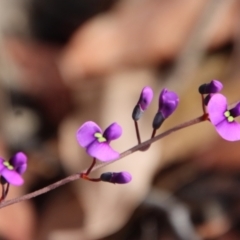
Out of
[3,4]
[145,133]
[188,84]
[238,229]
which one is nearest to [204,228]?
[238,229]

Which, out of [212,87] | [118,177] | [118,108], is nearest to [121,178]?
[118,177]

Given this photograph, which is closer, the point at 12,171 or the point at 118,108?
the point at 12,171

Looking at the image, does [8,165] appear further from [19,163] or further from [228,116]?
[228,116]

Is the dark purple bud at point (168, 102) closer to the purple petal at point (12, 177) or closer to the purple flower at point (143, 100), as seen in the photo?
the purple flower at point (143, 100)

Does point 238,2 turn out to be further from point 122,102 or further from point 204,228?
point 204,228

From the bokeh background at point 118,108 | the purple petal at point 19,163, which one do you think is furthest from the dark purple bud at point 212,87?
the bokeh background at point 118,108

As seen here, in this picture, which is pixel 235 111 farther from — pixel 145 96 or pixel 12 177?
pixel 12 177

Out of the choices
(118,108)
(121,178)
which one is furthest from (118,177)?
(118,108)
